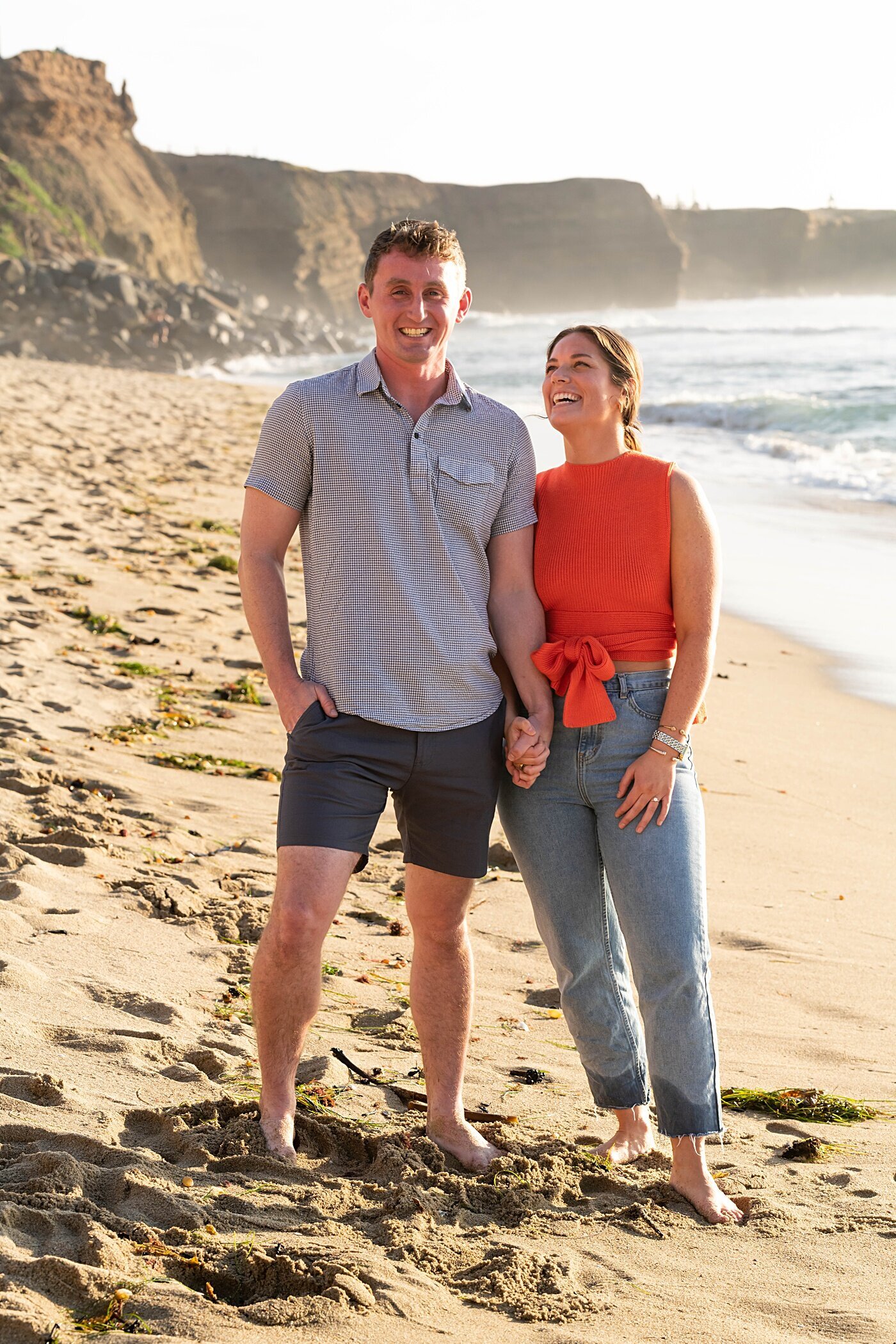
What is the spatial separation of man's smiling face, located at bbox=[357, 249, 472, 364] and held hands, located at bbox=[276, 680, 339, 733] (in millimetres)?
733

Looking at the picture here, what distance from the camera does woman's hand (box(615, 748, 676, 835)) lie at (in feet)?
8.46

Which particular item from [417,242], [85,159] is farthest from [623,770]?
[85,159]

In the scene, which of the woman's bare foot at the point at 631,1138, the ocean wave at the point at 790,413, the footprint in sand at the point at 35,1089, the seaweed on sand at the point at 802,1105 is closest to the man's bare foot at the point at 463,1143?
the woman's bare foot at the point at 631,1138

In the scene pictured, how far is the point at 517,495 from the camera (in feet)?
9.16

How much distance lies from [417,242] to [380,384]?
0.31 metres

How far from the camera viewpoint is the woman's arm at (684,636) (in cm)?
259

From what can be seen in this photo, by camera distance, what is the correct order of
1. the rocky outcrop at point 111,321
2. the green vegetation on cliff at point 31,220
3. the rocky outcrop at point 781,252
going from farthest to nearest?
the rocky outcrop at point 781,252, the green vegetation on cliff at point 31,220, the rocky outcrop at point 111,321

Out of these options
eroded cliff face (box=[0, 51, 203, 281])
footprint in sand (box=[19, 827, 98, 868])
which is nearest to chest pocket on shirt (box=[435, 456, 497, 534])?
footprint in sand (box=[19, 827, 98, 868])

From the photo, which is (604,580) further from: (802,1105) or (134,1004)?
(134,1004)

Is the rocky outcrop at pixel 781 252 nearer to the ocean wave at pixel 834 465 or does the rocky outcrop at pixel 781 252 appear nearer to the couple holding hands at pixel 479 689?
the ocean wave at pixel 834 465

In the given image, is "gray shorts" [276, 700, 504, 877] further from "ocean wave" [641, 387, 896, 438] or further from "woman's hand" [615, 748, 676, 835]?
"ocean wave" [641, 387, 896, 438]

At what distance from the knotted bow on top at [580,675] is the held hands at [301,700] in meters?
0.46

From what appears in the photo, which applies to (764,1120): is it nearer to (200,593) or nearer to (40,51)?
(200,593)

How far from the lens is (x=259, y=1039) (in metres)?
2.62
